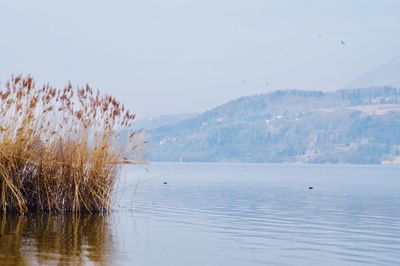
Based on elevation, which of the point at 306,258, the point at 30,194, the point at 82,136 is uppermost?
the point at 82,136

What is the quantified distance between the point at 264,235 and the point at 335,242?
6.48 ft

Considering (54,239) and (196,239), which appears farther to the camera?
(196,239)

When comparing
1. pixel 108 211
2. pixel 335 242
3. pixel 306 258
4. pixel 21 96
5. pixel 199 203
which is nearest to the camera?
pixel 306 258

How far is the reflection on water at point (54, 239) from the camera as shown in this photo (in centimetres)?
1331

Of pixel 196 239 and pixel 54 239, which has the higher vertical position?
pixel 54 239

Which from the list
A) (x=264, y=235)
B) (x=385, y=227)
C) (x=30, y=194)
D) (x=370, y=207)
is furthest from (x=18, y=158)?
(x=370, y=207)

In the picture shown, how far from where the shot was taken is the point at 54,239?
52.6 feet

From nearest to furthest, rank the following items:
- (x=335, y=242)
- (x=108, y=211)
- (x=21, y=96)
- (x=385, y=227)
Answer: (x=335, y=242)
(x=21, y=96)
(x=108, y=211)
(x=385, y=227)

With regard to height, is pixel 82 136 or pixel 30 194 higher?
pixel 82 136

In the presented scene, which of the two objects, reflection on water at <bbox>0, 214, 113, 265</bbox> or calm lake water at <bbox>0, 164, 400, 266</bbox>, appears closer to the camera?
reflection on water at <bbox>0, 214, 113, 265</bbox>

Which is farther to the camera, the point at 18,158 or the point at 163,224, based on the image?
the point at 163,224

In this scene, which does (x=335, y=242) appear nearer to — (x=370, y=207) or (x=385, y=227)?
(x=385, y=227)

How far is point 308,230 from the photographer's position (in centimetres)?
2178

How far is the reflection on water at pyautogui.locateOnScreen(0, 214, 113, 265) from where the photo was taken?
13312mm
